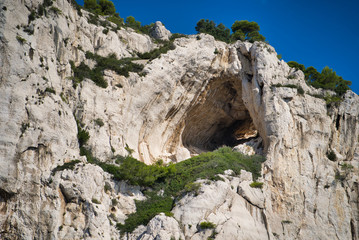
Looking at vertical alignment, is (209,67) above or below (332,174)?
above

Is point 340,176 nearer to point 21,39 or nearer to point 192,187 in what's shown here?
point 192,187

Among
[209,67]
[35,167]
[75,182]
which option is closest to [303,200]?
[209,67]

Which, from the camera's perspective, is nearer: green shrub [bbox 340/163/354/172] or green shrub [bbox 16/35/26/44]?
green shrub [bbox 16/35/26/44]

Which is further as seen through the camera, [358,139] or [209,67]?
[209,67]

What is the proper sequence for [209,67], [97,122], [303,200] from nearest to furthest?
1. [97,122]
2. [303,200]
3. [209,67]

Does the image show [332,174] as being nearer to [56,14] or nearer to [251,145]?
[251,145]

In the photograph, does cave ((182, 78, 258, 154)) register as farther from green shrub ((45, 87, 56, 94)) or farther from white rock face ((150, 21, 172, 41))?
green shrub ((45, 87, 56, 94))

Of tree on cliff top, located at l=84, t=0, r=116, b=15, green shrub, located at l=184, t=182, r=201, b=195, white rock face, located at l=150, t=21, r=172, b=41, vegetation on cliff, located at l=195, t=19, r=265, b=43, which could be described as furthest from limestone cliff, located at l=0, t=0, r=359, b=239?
tree on cliff top, located at l=84, t=0, r=116, b=15

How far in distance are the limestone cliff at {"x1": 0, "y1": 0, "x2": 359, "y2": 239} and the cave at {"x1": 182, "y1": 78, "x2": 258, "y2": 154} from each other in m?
0.15

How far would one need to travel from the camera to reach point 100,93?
26.8 metres

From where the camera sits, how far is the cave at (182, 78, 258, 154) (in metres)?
35.6

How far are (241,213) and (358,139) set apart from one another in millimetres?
→ 14458

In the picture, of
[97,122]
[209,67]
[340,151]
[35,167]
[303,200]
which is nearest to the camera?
[35,167]

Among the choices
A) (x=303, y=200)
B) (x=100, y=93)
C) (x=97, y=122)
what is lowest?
(x=303, y=200)
